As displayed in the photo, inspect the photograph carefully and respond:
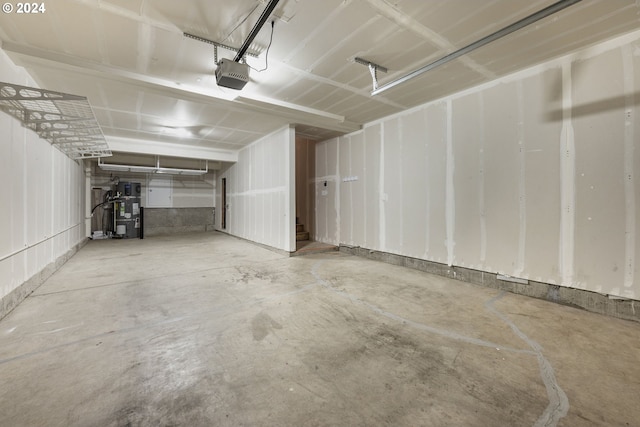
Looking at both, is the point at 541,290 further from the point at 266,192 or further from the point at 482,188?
the point at 266,192

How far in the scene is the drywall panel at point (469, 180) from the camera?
3592 mm

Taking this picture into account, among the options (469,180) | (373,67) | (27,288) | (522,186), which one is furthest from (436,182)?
(27,288)

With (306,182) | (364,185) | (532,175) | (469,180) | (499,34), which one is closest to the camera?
(499,34)

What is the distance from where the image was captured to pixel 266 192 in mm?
6410

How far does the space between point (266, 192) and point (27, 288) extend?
13.9ft

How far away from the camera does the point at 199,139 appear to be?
21.5 ft

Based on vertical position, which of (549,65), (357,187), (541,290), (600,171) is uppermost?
(549,65)

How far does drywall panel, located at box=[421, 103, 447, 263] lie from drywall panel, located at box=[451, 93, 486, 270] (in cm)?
17

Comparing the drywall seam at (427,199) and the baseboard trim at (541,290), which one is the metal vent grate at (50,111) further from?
the baseboard trim at (541,290)

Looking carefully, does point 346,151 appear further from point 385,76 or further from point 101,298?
point 101,298

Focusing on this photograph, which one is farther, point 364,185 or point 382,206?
point 364,185

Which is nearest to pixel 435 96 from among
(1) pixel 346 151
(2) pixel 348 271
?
(1) pixel 346 151

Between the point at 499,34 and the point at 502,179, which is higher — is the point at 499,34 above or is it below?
above

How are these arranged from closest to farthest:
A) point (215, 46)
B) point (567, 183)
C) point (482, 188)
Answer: point (215, 46) < point (567, 183) < point (482, 188)
